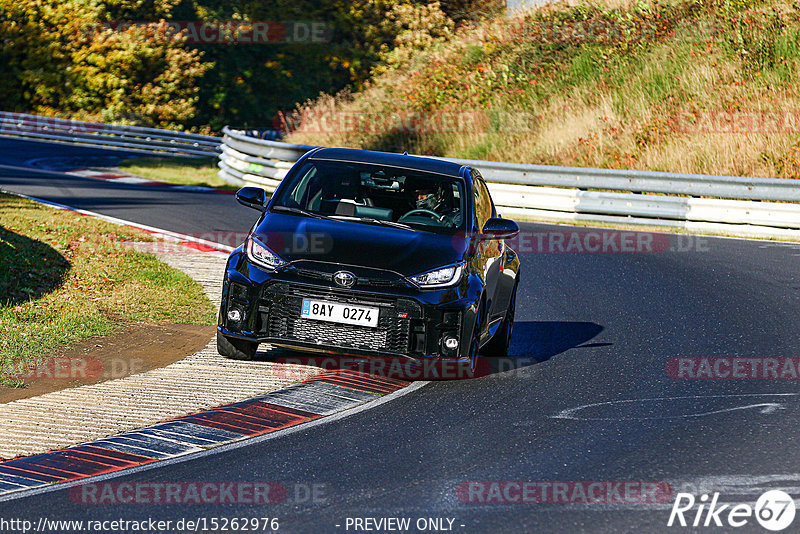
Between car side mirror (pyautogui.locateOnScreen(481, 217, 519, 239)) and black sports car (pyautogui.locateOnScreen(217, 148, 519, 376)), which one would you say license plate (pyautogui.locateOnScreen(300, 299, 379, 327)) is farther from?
car side mirror (pyautogui.locateOnScreen(481, 217, 519, 239))

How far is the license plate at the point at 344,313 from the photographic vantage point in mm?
7824

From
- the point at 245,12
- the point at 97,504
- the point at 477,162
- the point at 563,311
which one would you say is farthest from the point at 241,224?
the point at 245,12

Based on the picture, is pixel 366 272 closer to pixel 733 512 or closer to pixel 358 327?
pixel 358 327

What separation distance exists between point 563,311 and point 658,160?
13431mm

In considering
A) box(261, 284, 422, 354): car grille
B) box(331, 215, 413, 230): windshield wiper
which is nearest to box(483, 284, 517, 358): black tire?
box(331, 215, 413, 230): windshield wiper

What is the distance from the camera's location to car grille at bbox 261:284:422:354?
784 centimetres

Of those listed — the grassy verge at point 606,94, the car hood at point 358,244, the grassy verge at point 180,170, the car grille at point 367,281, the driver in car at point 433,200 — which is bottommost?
the grassy verge at point 180,170

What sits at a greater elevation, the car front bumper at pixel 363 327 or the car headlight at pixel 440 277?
the car headlight at pixel 440 277

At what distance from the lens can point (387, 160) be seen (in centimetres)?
943

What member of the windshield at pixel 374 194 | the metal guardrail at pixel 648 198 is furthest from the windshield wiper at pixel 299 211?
the metal guardrail at pixel 648 198

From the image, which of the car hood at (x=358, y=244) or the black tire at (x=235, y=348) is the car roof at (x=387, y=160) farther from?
the black tire at (x=235, y=348)

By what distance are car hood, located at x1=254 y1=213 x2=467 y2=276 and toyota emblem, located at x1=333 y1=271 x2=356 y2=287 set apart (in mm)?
118

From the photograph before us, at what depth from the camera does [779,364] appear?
355 inches

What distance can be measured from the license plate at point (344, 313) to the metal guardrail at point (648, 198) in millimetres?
12077
